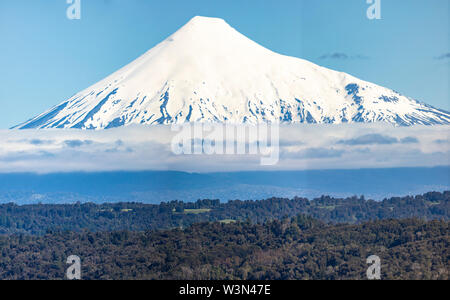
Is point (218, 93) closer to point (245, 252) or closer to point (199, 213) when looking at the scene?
point (199, 213)

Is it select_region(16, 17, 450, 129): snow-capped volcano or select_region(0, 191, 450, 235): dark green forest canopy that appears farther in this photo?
select_region(16, 17, 450, 129): snow-capped volcano

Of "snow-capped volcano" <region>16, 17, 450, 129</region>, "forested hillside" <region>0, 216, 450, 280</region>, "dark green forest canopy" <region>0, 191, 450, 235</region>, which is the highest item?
"snow-capped volcano" <region>16, 17, 450, 129</region>

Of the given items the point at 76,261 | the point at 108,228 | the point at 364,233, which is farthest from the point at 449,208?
the point at 76,261

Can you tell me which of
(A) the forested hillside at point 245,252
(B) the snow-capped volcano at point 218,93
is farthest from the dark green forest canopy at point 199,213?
(B) the snow-capped volcano at point 218,93

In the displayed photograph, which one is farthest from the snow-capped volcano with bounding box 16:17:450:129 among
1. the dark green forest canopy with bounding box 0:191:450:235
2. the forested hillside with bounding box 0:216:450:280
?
the forested hillside with bounding box 0:216:450:280

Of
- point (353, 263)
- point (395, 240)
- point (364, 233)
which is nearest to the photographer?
point (353, 263)

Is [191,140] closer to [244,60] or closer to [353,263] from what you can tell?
[244,60]

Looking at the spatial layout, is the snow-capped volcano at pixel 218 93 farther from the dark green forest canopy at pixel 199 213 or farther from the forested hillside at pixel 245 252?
the forested hillside at pixel 245 252

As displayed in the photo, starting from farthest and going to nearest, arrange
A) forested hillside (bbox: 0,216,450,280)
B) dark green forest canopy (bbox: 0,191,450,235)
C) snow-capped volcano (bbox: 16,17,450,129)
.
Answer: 1. snow-capped volcano (bbox: 16,17,450,129)
2. dark green forest canopy (bbox: 0,191,450,235)
3. forested hillside (bbox: 0,216,450,280)

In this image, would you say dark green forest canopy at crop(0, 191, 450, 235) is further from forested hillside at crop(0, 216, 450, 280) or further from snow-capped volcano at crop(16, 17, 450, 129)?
snow-capped volcano at crop(16, 17, 450, 129)
